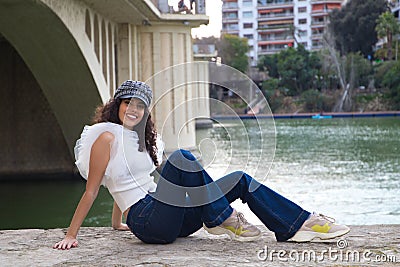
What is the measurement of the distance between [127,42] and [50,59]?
383 centimetres

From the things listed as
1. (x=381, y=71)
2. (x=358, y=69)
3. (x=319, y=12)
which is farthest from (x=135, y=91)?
(x=319, y=12)

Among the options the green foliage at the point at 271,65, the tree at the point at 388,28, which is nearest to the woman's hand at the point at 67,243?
the tree at the point at 388,28

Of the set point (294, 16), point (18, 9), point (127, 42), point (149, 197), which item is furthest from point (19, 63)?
point (294, 16)

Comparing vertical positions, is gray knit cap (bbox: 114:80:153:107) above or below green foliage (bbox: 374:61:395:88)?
above

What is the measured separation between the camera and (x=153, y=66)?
17.4m

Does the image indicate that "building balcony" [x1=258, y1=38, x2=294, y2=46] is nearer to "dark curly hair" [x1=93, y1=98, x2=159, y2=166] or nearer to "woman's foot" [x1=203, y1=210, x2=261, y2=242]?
"dark curly hair" [x1=93, y1=98, x2=159, y2=166]

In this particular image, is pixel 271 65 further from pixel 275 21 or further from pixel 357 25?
pixel 275 21

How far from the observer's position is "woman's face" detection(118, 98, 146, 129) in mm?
3650

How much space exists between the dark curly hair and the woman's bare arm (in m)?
0.15

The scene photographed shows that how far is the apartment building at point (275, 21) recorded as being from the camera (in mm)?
72438

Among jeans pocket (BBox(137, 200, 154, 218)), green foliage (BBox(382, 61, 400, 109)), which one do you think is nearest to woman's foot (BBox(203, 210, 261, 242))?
jeans pocket (BBox(137, 200, 154, 218))

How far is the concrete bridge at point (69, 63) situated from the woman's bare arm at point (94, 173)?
A: 19.7 ft

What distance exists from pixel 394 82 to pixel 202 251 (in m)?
42.7
